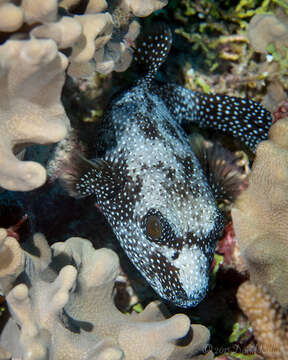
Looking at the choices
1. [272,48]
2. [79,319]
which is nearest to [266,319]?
[79,319]

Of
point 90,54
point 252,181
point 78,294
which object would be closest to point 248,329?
point 252,181

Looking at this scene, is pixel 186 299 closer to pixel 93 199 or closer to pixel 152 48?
pixel 93 199

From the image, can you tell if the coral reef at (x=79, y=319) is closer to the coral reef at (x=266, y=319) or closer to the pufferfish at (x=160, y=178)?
the pufferfish at (x=160, y=178)

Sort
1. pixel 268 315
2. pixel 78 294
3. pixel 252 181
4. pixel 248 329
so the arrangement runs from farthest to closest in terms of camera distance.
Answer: pixel 248 329 → pixel 252 181 → pixel 268 315 → pixel 78 294

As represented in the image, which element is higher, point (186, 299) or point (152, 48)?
point (152, 48)

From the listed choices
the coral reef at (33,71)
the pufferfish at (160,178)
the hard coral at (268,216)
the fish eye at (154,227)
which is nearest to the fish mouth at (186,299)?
the pufferfish at (160,178)

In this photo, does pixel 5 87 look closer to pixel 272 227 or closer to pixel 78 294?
pixel 78 294
